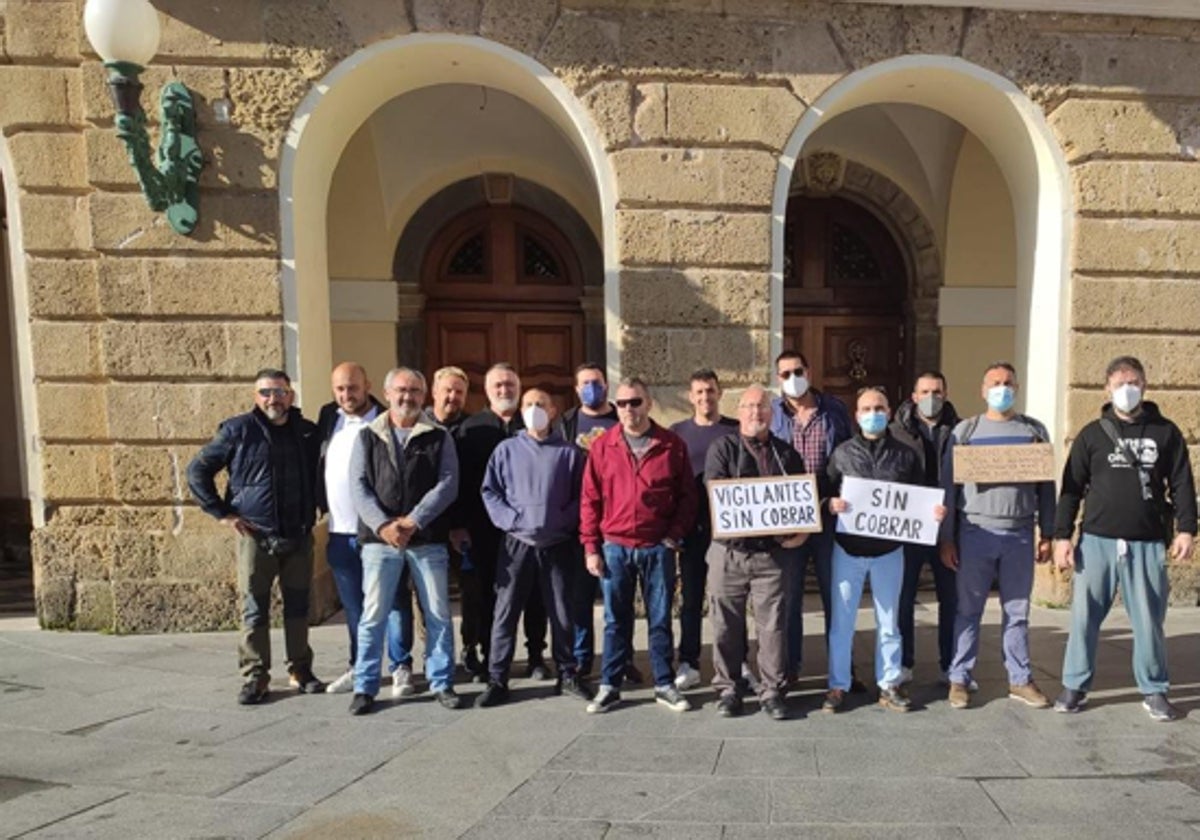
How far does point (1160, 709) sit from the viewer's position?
12.8 ft

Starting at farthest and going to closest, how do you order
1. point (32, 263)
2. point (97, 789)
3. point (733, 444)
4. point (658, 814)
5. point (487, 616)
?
point (32, 263) → point (487, 616) → point (733, 444) → point (97, 789) → point (658, 814)

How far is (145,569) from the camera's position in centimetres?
548

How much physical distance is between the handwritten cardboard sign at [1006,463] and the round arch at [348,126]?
2573 millimetres

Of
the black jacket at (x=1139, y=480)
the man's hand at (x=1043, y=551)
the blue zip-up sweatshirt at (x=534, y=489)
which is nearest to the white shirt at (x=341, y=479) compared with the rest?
the blue zip-up sweatshirt at (x=534, y=489)

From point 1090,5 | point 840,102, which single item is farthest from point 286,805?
point 1090,5

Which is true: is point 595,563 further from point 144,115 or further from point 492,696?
point 144,115

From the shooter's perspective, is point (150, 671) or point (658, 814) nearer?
point (658, 814)

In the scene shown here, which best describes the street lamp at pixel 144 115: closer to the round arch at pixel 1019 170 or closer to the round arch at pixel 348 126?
the round arch at pixel 348 126

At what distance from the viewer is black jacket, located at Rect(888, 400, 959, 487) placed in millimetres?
4098

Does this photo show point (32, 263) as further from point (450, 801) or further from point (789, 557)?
point (789, 557)

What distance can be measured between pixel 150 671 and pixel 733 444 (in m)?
3.84

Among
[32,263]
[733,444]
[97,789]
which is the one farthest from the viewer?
[32,263]

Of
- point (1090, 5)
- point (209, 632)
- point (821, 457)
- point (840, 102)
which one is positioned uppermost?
point (1090, 5)

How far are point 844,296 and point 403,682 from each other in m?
6.32
